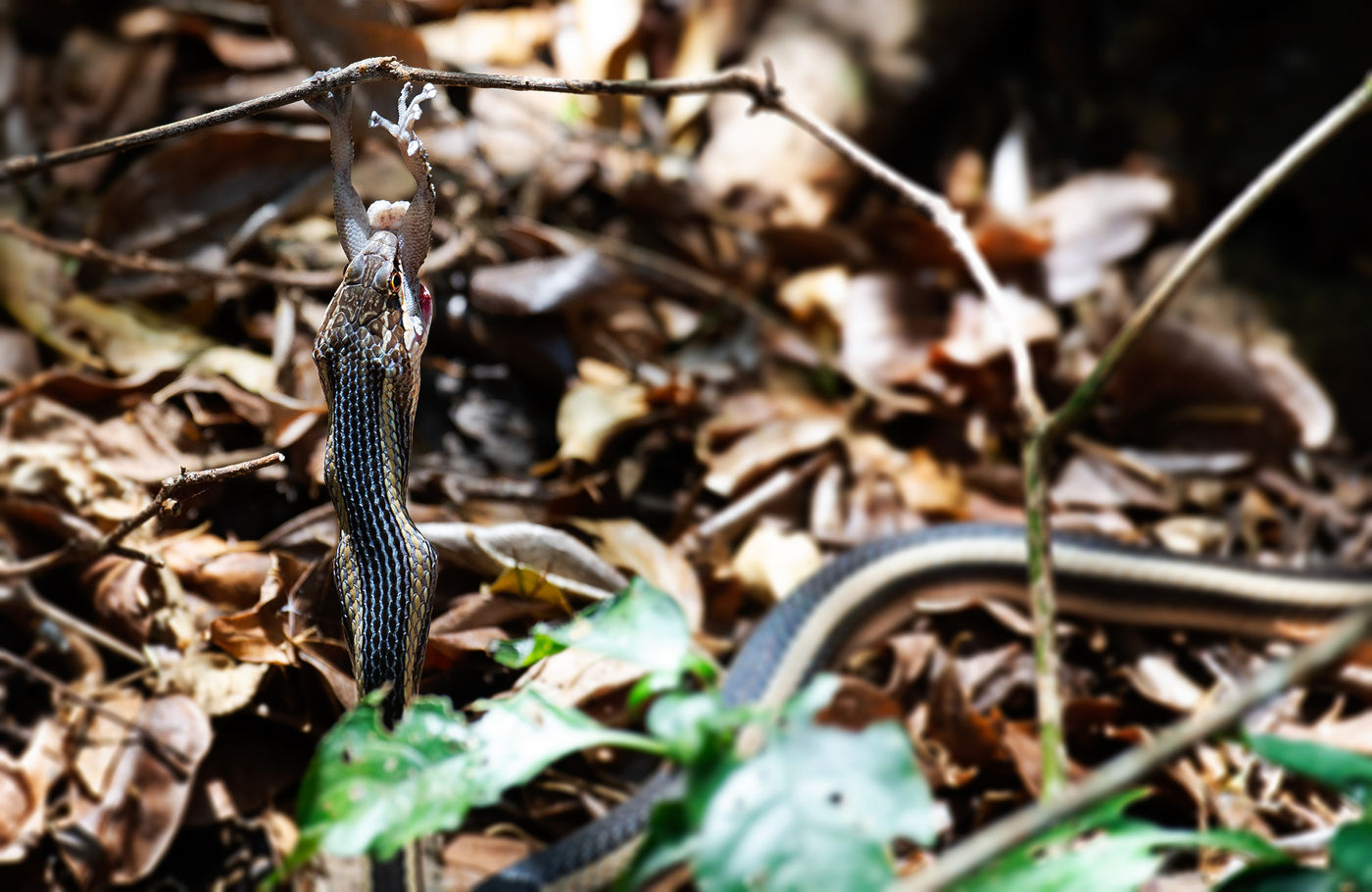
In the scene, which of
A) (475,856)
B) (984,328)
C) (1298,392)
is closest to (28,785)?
(475,856)

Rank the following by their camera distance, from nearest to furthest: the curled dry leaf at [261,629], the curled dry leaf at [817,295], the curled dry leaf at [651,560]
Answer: the curled dry leaf at [261,629]
the curled dry leaf at [651,560]
the curled dry leaf at [817,295]

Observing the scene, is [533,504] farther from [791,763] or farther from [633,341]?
[791,763]

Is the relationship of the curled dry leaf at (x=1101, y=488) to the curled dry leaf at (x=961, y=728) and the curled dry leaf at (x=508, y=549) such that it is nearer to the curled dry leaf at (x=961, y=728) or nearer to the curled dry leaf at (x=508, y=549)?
the curled dry leaf at (x=961, y=728)

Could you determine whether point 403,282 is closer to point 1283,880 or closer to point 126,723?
point 126,723

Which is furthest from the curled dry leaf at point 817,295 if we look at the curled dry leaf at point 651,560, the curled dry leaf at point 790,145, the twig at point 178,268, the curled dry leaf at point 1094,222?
the twig at point 178,268

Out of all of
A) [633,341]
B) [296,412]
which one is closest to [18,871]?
[296,412]

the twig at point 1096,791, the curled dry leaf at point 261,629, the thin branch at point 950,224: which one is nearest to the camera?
the twig at point 1096,791
